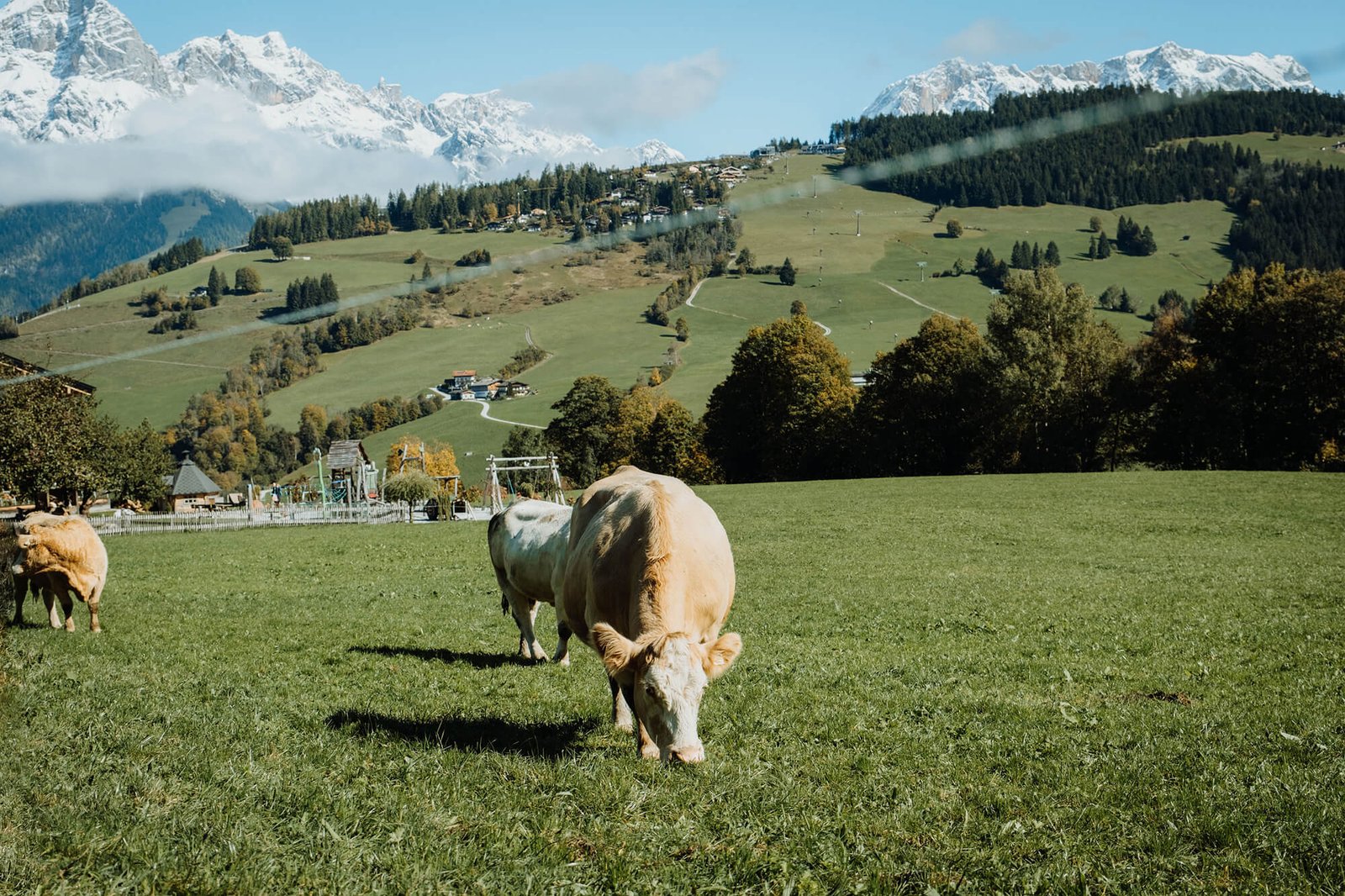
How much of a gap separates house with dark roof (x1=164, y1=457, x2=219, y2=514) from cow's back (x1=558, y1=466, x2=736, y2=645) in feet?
355

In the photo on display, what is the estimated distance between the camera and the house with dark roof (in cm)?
10575

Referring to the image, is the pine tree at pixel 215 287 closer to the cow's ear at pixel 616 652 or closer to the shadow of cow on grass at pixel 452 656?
the shadow of cow on grass at pixel 452 656

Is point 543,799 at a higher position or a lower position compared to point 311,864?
lower

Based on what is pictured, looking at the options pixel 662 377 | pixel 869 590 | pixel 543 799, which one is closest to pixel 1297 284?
pixel 869 590

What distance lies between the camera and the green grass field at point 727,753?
5352 millimetres

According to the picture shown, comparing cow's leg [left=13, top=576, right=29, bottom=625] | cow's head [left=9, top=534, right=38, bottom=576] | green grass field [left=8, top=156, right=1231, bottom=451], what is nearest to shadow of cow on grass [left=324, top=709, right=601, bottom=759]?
cow's head [left=9, top=534, right=38, bottom=576]

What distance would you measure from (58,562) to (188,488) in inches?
4099

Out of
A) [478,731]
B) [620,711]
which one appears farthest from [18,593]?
[620,711]

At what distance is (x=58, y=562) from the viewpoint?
49.1 feet

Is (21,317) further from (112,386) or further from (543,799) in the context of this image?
(543,799)

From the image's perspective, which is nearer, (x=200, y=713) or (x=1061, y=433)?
(x=200, y=713)

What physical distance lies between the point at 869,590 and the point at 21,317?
20628 centimetres

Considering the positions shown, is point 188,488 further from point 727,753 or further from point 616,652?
point 727,753

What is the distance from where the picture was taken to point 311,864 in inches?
199
